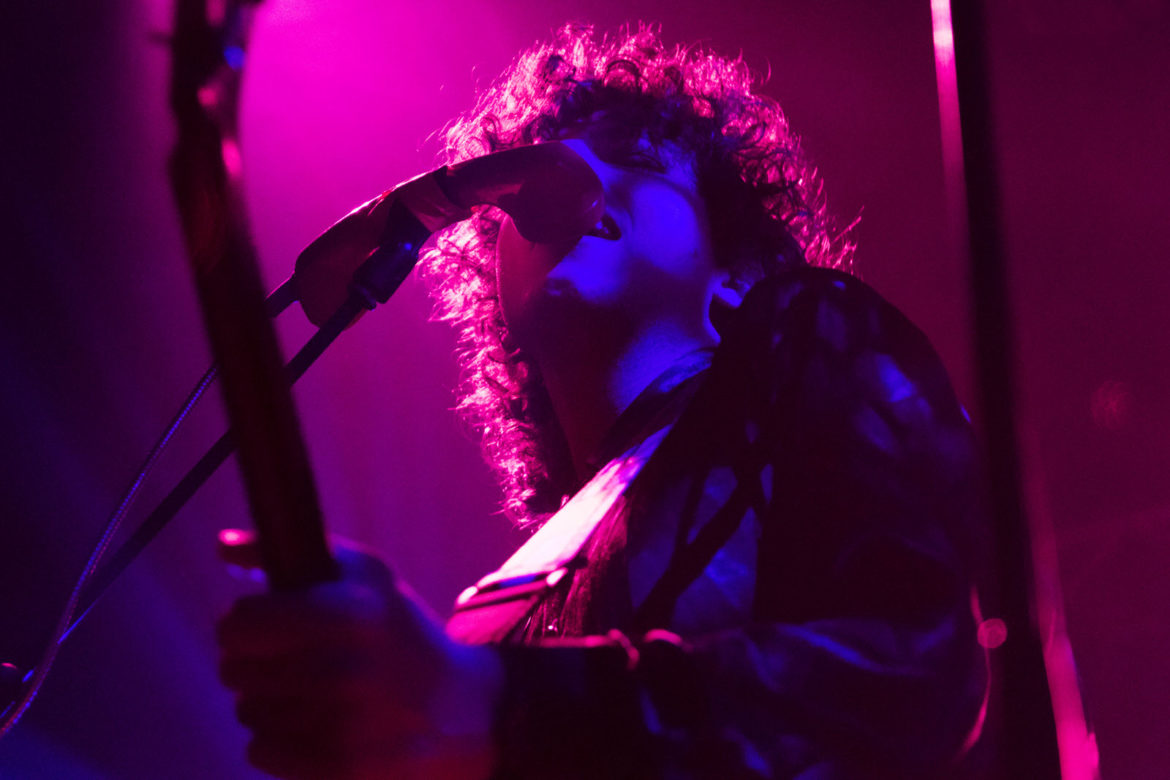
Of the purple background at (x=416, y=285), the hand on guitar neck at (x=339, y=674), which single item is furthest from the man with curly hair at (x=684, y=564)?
the purple background at (x=416, y=285)

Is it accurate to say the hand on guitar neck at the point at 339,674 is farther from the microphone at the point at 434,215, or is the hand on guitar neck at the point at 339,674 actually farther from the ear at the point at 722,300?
the ear at the point at 722,300

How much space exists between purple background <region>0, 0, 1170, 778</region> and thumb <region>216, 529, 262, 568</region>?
191cm

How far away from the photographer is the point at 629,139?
1.56m

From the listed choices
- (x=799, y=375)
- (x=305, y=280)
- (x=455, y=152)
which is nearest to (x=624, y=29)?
(x=455, y=152)

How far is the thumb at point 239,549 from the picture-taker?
17.6 inches

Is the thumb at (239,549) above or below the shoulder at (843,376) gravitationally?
above

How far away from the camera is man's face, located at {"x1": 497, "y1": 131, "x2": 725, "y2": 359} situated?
133 centimetres

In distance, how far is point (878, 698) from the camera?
2.27ft

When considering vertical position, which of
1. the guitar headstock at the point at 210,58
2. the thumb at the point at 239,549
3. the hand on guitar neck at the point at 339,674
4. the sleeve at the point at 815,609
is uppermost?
the guitar headstock at the point at 210,58

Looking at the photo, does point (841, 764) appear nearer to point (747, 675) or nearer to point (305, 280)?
point (747, 675)

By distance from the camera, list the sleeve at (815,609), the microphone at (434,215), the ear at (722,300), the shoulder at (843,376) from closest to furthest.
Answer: the sleeve at (815,609) → the shoulder at (843,376) → the microphone at (434,215) → the ear at (722,300)

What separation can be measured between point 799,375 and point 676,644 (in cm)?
38

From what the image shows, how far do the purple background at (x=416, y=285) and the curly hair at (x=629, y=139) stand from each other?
10.6 inches

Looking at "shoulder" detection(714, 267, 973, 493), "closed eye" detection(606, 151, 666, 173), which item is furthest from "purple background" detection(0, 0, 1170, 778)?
"shoulder" detection(714, 267, 973, 493)
